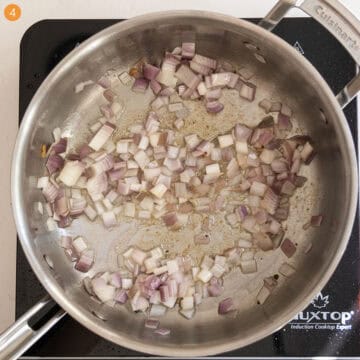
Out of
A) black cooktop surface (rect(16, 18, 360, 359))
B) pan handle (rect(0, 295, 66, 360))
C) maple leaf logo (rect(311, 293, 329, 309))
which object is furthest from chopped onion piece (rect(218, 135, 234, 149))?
pan handle (rect(0, 295, 66, 360))

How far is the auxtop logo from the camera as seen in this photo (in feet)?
3.35

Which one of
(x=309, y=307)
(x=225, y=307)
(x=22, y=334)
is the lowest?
(x=22, y=334)

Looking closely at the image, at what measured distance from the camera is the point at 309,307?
1.03 metres

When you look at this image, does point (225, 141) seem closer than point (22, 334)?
No

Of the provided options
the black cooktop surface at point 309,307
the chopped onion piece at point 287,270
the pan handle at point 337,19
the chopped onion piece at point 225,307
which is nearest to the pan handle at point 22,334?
the black cooktop surface at point 309,307

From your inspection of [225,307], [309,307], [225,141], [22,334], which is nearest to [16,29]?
[225,141]

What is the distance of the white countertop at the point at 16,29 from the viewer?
1.07 meters

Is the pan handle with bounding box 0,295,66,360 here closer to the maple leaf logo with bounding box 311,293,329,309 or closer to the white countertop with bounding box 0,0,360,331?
the white countertop with bounding box 0,0,360,331

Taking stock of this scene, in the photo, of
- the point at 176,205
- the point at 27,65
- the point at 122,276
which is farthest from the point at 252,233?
the point at 27,65

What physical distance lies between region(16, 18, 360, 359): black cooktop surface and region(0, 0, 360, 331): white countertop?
35 mm

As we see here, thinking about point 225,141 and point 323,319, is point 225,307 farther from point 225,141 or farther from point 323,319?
point 225,141

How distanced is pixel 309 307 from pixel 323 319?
0.04 meters

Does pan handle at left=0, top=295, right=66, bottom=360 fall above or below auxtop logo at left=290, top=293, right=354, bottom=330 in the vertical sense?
below

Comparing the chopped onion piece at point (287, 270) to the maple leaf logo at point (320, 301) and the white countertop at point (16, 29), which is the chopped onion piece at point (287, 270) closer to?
the maple leaf logo at point (320, 301)
